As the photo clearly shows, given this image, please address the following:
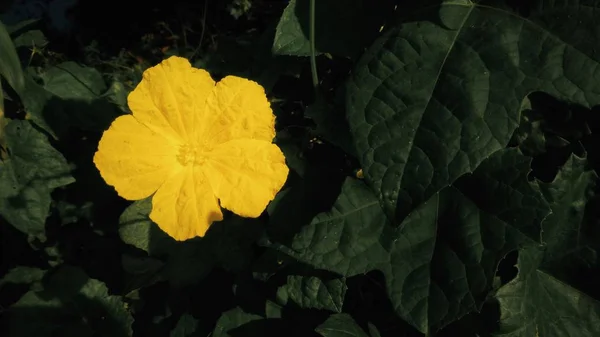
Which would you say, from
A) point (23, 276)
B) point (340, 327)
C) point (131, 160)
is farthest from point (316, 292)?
point (23, 276)

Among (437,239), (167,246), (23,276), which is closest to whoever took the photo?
(437,239)

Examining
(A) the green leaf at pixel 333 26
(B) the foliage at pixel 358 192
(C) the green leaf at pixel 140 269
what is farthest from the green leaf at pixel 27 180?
(A) the green leaf at pixel 333 26

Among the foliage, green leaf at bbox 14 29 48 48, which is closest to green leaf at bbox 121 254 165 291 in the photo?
the foliage

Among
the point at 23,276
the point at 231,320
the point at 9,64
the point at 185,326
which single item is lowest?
the point at 23,276

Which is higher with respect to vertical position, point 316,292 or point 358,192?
point 358,192

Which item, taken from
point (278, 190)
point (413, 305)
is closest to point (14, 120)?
point (278, 190)

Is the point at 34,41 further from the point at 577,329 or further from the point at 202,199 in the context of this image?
the point at 577,329

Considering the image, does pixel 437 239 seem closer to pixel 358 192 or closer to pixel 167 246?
pixel 358 192
